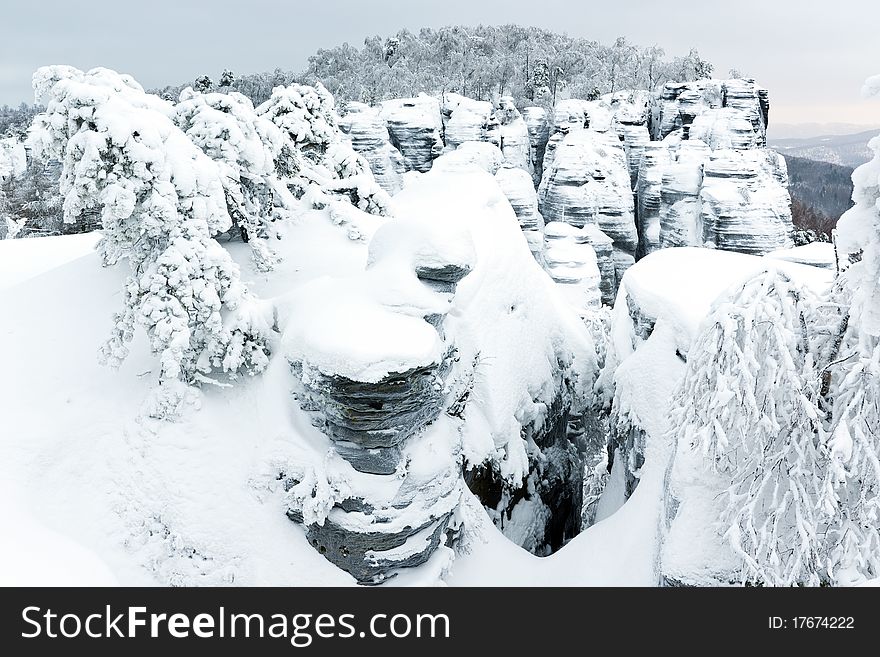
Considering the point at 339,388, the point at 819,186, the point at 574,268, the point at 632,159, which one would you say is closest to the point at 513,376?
the point at 339,388

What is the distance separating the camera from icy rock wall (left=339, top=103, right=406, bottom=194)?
159 feet

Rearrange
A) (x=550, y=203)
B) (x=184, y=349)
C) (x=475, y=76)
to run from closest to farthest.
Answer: (x=184, y=349), (x=550, y=203), (x=475, y=76)

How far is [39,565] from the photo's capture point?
810cm

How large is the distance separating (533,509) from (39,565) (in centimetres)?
1231

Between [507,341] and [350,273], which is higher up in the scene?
[350,273]

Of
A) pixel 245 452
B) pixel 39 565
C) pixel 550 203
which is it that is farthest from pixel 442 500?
pixel 550 203

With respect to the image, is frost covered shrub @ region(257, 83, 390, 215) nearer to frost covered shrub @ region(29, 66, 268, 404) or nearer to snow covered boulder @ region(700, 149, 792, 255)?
frost covered shrub @ region(29, 66, 268, 404)

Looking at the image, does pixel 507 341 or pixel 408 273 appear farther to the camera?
pixel 507 341

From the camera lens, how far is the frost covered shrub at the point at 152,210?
33.0ft

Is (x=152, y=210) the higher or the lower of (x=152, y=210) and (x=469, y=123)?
the lower

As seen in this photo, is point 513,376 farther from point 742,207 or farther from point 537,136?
point 537,136

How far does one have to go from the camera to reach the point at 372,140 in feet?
161

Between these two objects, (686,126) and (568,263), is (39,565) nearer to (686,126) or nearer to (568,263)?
(568,263)

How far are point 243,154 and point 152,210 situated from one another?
3.29 m
